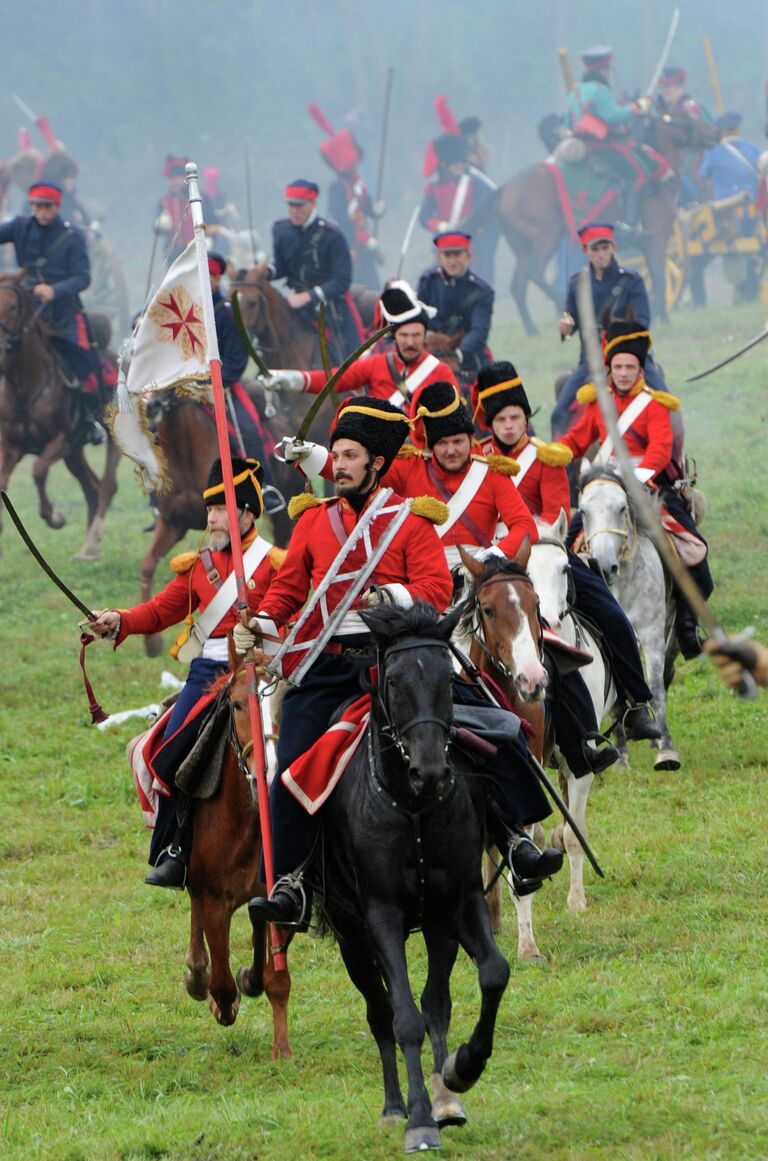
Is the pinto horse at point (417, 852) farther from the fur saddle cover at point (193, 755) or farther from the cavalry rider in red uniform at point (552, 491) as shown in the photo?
the cavalry rider in red uniform at point (552, 491)

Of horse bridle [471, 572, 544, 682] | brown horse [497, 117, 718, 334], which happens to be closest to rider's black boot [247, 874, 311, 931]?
horse bridle [471, 572, 544, 682]

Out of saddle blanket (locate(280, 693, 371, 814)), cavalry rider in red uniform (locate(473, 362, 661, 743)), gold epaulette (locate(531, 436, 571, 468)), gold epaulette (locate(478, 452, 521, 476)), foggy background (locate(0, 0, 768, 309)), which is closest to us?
saddle blanket (locate(280, 693, 371, 814))

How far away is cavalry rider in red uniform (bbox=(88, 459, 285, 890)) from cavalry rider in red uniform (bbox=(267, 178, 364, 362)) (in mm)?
11285

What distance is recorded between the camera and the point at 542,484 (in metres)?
11.3

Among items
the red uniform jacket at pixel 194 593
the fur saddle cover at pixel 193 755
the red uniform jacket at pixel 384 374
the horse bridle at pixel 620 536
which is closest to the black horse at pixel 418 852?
the fur saddle cover at pixel 193 755

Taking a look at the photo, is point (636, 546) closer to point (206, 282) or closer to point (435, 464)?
point (435, 464)

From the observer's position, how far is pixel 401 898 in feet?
22.4

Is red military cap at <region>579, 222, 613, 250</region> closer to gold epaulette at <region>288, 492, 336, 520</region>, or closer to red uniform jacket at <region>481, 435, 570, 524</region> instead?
red uniform jacket at <region>481, 435, 570, 524</region>

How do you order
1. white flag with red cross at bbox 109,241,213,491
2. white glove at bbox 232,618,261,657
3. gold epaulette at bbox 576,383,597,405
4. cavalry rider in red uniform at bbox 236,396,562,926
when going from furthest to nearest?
gold epaulette at bbox 576,383,597,405, white flag with red cross at bbox 109,241,213,491, white glove at bbox 232,618,261,657, cavalry rider in red uniform at bbox 236,396,562,926

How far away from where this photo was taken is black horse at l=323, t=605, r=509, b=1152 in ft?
21.4

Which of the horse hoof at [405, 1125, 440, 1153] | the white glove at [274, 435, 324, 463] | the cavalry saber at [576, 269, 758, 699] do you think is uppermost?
the cavalry saber at [576, 269, 758, 699]

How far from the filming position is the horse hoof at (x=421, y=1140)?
21.2 ft

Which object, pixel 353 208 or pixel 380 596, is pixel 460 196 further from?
pixel 380 596

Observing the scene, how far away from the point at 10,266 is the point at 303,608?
36.7 metres
